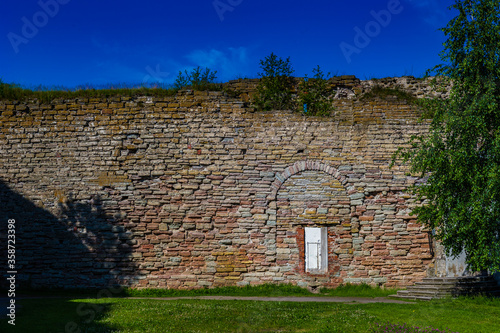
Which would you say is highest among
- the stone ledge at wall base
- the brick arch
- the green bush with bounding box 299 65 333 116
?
the green bush with bounding box 299 65 333 116

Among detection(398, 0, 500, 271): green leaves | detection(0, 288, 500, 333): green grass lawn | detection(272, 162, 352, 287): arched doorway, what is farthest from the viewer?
detection(272, 162, 352, 287): arched doorway

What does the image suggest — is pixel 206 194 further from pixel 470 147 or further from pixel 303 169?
A: pixel 470 147

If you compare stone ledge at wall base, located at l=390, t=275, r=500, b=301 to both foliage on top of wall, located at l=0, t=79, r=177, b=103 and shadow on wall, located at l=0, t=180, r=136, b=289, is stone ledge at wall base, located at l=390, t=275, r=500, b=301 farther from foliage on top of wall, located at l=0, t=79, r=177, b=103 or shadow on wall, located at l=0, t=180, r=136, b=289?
foliage on top of wall, located at l=0, t=79, r=177, b=103

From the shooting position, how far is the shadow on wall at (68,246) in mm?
13805

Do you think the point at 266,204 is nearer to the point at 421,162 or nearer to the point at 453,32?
the point at 421,162

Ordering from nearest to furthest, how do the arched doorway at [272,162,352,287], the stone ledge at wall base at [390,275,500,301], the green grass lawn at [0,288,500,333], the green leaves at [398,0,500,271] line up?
the green grass lawn at [0,288,500,333], the green leaves at [398,0,500,271], the stone ledge at wall base at [390,275,500,301], the arched doorway at [272,162,352,287]

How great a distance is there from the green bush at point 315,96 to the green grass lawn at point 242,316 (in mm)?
6347

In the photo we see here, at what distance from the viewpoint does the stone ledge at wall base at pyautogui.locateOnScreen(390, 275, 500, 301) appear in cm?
1217

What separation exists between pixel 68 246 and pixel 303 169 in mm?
7333

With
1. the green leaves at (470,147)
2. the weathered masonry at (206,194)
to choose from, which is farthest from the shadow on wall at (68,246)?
the green leaves at (470,147)

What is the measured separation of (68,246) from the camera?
46.0ft

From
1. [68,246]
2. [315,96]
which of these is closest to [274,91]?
[315,96]

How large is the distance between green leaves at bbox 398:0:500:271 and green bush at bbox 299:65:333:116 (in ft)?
12.2

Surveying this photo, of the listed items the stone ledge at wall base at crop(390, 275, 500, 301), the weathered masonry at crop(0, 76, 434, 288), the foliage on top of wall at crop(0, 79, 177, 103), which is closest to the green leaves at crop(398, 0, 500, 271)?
the stone ledge at wall base at crop(390, 275, 500, 301)
